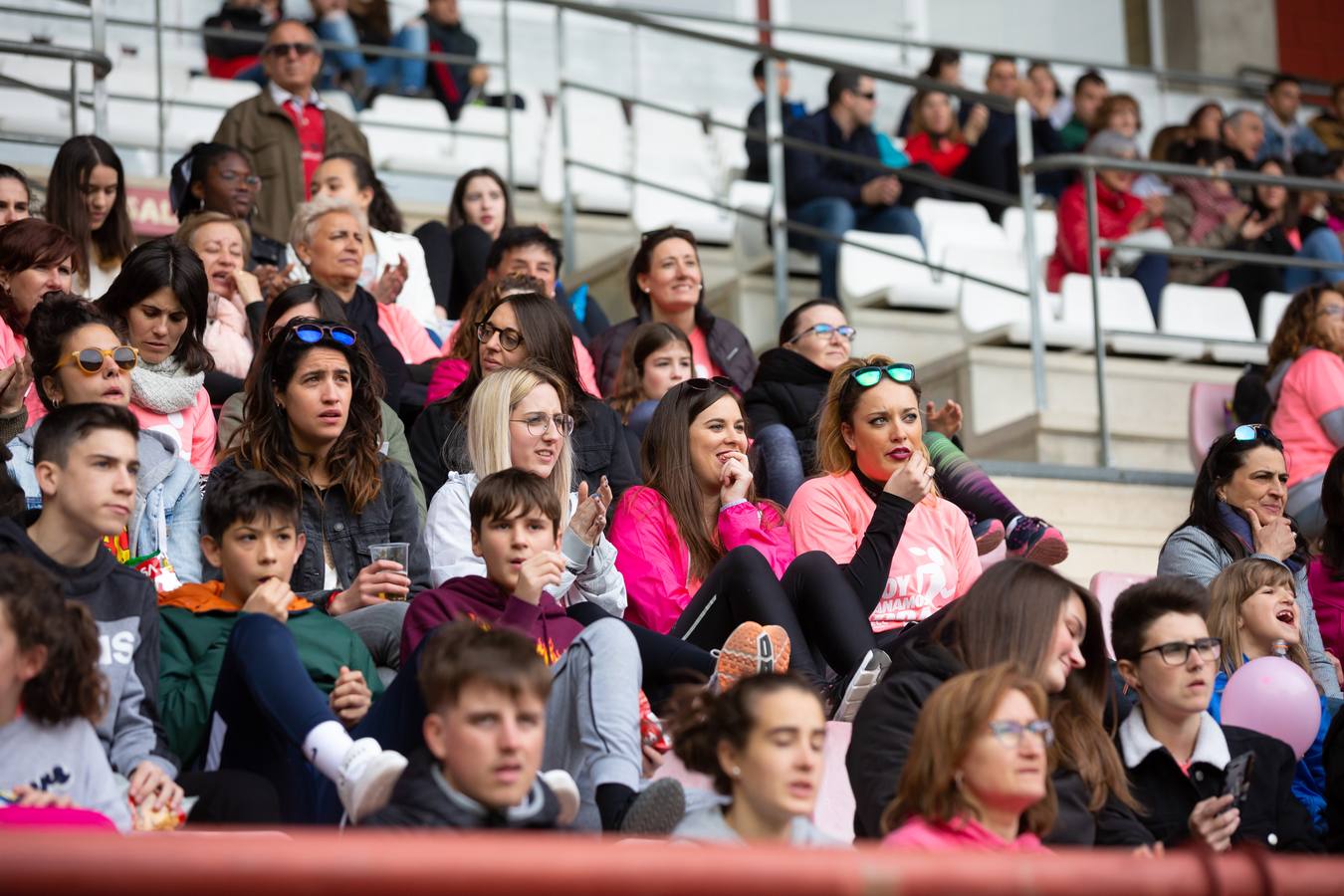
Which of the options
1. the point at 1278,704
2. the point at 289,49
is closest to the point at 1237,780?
the point at 1278,704

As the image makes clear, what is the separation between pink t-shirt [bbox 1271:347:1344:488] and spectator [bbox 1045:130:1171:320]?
157 cm

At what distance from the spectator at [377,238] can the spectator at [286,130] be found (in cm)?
33

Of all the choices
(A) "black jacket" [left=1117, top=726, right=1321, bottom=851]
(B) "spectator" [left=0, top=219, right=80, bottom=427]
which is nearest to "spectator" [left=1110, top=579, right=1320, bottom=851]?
(A) "black jacket" [left=1117, top=726, right=1321, bottom=851]

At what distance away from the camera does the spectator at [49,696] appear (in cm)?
340

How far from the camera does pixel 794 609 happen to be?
479cm

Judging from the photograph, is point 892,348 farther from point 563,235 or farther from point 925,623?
point 925,623

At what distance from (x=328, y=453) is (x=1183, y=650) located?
2.02 meters

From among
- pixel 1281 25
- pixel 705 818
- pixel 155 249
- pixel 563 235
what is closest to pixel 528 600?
pixel 705 818

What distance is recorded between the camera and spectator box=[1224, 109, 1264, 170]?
10.0 meters

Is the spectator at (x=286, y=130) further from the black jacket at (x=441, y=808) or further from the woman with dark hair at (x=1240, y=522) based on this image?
the black jacket at (x=441, y=808)

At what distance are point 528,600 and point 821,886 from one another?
2.03 metres

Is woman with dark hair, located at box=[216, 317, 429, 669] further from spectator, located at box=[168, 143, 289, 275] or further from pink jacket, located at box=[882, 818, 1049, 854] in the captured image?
spectator, located at box=[168, 143, 289, 275]

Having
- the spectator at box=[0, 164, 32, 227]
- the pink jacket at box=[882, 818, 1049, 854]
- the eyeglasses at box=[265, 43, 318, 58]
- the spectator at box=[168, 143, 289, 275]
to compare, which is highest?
the eyeglasses at box=[265, 43, 318, 58]

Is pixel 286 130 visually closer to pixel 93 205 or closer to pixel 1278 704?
pixel 93 205
